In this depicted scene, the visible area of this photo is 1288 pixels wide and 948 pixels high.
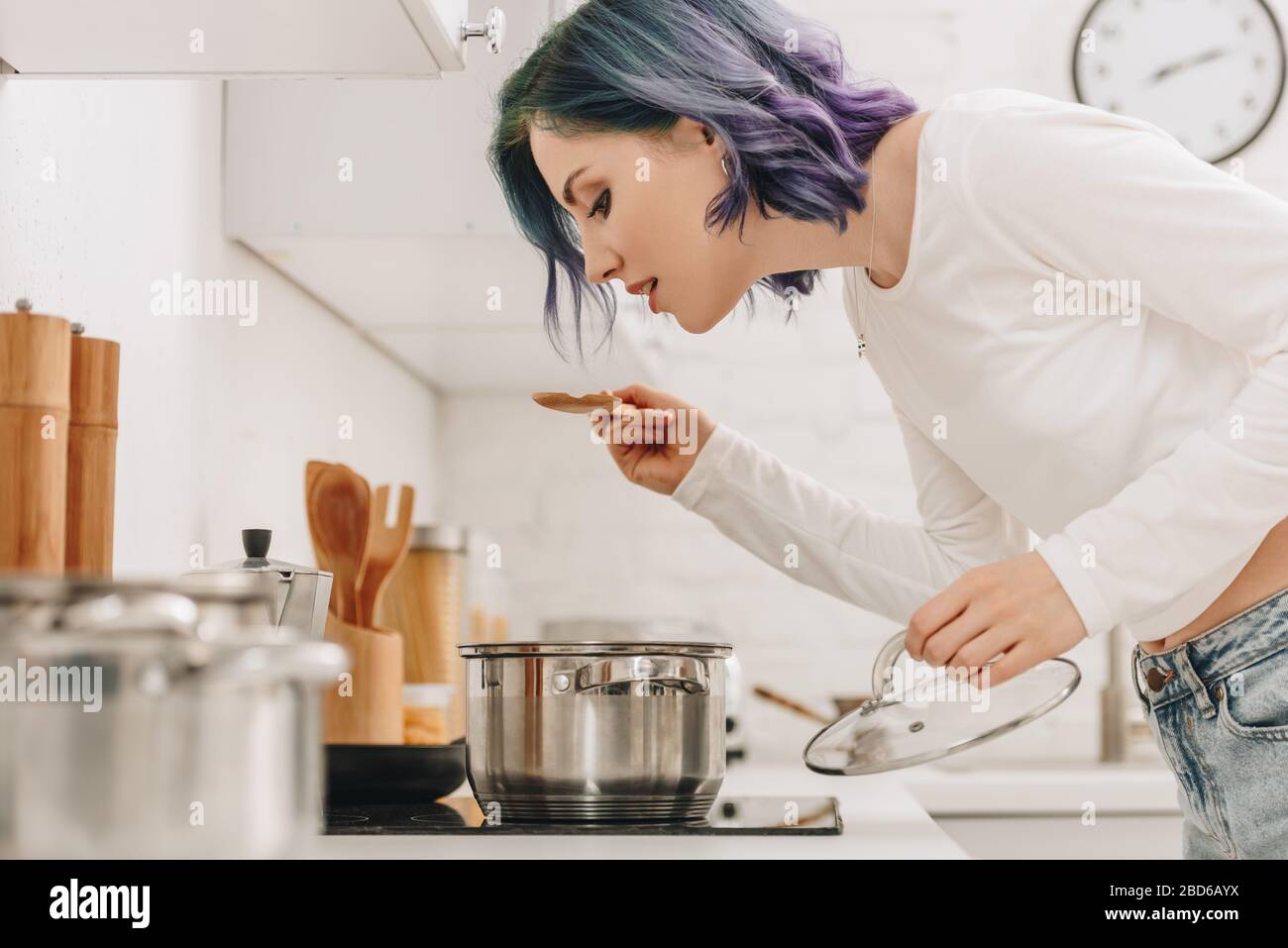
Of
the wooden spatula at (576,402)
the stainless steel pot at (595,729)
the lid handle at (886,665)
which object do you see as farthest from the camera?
the wooden spatula at (576,402)

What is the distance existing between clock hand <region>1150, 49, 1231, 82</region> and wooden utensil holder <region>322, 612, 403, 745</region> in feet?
6.42

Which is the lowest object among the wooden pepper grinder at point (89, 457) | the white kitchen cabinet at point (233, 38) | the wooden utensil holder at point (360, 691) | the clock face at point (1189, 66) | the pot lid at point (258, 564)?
the wooden utensil holder at point (360, 691)

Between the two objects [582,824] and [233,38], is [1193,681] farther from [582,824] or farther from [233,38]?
[233,38]

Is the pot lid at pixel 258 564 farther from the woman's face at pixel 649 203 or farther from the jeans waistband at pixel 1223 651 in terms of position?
the jeans waistband at pixel 1223 651

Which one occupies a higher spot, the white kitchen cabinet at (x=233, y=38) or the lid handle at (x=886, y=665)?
the white kitchen cabinet at (x=233, y=38)

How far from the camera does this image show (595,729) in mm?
899

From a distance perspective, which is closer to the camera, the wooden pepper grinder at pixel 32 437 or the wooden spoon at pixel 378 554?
the wooden pepper grinder at pixel 32 437

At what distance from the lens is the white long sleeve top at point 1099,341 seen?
854 millimetres

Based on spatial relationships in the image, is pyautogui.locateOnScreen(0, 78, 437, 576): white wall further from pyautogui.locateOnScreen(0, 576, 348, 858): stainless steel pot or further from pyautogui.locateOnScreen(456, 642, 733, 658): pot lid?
pyautogui.locateOnScreen(0, 576, 348, 858): stainless steel pot

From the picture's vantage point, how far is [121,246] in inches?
44.6

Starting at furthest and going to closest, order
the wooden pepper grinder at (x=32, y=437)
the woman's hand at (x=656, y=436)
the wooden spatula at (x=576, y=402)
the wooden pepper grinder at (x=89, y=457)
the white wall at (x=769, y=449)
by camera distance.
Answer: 1. the white wall at (x=769, y=449)
2. the woman's hand at (x=656, y=436)
3. the wooden spatula at (x=576, y=402)
4. the wooden pepper grinder at (x=89, y=457)
5. the wooden pepper grinder at (x=32, y=437)

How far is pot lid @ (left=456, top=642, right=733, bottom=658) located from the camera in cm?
91

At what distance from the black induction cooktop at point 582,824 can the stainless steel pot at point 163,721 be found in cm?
53

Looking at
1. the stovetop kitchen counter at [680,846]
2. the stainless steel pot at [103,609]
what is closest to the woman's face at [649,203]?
the stovetop kitchen counter at [680,846]
